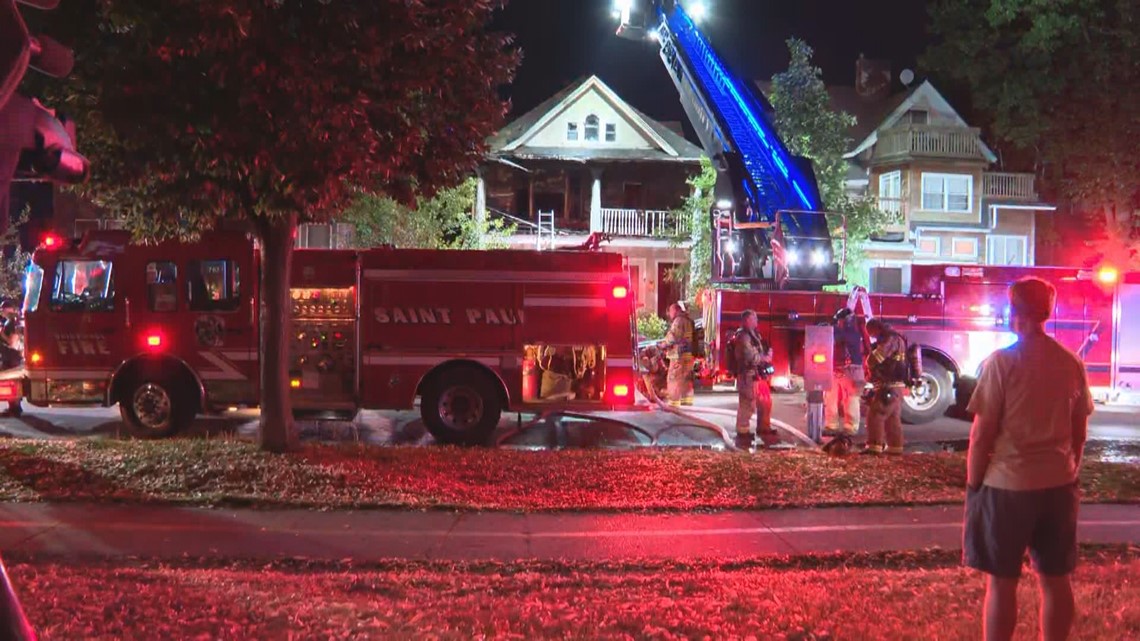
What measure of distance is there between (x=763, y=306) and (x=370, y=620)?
9932mm

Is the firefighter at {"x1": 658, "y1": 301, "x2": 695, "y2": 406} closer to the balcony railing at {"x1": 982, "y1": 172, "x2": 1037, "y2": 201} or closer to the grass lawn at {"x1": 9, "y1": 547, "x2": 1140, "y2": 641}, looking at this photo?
the grass lawn at {"x1": 9, "y1": 547, "x2": 1140, "y2": 641}

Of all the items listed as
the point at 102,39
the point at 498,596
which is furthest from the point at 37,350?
the point at 498,596

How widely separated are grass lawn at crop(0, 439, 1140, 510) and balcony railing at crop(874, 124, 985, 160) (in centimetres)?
2499

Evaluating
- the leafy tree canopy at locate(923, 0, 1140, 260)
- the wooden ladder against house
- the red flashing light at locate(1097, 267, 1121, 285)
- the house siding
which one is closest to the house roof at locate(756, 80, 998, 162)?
the leafy tree canopy at locate(923, 0, 1140, 260)

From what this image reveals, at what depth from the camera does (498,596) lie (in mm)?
5566

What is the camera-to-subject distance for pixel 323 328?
464 inches

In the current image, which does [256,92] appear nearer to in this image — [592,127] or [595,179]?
[595,179]

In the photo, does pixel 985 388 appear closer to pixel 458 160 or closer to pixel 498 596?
pixel 498 596

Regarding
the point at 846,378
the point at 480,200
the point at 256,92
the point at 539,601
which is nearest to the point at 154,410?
the point at 256,92

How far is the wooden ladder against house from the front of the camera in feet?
95.6

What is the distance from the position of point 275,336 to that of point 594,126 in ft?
76.1

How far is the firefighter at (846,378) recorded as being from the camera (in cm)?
1216

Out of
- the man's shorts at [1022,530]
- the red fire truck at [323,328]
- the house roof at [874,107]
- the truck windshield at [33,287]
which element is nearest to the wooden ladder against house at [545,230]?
the house roof at [874,107]

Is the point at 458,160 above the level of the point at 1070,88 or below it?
below
